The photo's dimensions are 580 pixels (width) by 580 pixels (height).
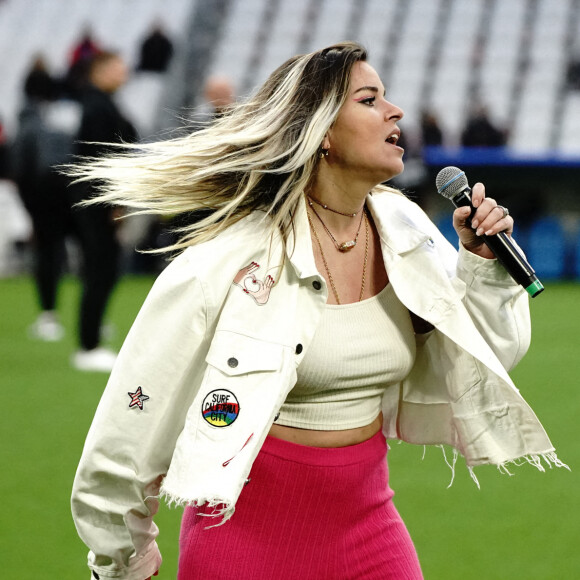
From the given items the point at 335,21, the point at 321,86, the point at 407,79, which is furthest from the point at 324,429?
the point at 335,21

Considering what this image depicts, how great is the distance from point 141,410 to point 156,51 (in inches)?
786

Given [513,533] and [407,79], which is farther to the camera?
[407,79]

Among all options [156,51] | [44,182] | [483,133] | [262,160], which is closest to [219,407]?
[262,160]

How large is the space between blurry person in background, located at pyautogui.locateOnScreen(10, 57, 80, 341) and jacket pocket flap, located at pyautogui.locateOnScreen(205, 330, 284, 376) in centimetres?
750

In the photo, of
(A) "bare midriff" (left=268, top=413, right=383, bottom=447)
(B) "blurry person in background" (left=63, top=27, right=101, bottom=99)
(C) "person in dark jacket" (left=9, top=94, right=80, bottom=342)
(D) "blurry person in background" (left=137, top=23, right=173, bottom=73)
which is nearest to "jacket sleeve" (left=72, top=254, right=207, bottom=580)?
(A) "bare midriff" (left=268, top=413, right=383, bottom=447)

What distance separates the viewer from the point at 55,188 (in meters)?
10.7

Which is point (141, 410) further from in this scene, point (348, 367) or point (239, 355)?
point (348, 367)

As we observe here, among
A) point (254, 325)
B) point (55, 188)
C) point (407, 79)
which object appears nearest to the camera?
point (254, 325)

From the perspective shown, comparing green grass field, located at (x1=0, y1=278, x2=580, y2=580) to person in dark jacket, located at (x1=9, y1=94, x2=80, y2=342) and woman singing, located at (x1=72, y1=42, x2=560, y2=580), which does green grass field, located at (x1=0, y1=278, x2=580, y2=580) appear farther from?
person in dark jacket, located at (x1=9, y1=94, x2=80, y2=342)

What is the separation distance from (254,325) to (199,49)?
22.9 metres

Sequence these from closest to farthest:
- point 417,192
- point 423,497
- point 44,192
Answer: point 423,497, point 44,192, point 417,192

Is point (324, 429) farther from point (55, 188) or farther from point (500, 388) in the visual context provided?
point (55, 188)

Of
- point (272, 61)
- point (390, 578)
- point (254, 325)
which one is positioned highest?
point (254, 325)

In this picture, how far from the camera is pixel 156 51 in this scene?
2202cm
